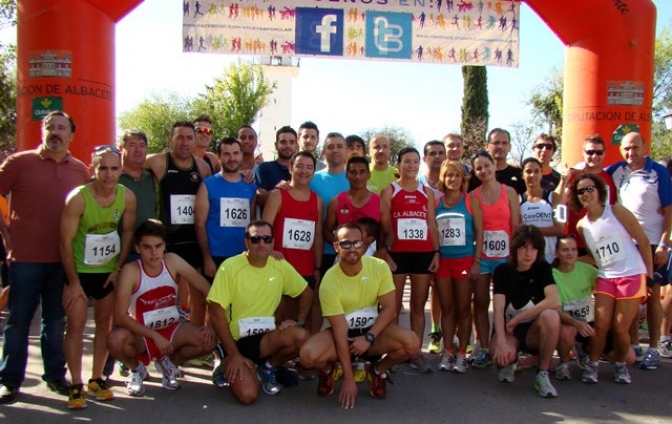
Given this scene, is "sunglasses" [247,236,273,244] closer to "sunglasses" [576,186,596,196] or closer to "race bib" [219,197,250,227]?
"race bib" [219,197,250,227]

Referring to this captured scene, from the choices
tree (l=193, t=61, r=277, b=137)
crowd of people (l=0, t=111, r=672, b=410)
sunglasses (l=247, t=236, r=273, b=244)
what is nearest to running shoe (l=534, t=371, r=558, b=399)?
crowd of people (l=0, t=111, r=672, b=410)

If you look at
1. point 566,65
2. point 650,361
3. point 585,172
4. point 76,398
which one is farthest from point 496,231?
point 566,65

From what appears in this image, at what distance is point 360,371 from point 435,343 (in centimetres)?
121

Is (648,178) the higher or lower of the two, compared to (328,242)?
higher

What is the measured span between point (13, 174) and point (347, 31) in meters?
5.65

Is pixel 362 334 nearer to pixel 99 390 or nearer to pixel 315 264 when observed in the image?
pixel 315 264

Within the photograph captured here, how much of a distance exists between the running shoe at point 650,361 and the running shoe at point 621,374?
16.8 inches

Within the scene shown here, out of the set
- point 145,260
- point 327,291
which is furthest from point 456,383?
point 145,260

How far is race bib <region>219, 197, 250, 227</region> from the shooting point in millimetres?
4805

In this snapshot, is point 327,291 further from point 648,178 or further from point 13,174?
Result: point 648,178

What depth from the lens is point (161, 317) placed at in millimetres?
4316

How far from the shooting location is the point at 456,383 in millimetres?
4535

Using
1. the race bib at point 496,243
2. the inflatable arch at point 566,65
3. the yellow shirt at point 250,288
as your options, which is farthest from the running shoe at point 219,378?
the inflatable arch at point 566,65

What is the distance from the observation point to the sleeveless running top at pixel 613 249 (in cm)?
462
